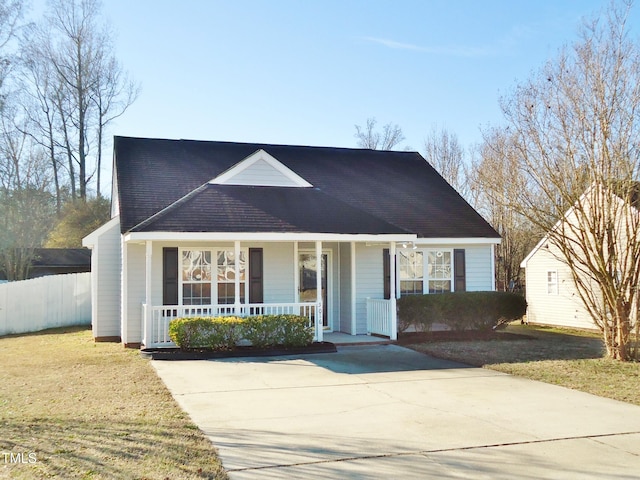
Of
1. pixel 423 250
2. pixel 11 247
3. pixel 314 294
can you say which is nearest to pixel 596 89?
pixel 423 250

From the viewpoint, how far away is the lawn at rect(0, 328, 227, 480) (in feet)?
18.9

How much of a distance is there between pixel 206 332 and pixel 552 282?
16388 millimetres

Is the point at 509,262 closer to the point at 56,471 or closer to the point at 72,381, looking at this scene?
the point at 72,381

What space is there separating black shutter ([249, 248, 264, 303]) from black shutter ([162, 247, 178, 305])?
1.88 m

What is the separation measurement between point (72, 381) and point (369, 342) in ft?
23.7

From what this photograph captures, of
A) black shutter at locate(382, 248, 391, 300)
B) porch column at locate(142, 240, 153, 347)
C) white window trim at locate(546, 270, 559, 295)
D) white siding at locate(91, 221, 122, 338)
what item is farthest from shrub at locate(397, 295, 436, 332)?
white window trim at locate(546, 270, 559, 295)

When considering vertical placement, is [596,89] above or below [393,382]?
above

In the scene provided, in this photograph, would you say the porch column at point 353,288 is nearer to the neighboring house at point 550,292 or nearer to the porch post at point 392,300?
the porch post at point 392,300

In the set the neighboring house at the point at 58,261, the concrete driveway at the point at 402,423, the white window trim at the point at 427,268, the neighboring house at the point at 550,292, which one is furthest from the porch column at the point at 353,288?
the neighboring house at the point at 58,261

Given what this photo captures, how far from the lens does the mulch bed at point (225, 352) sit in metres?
13.3

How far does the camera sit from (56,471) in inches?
223

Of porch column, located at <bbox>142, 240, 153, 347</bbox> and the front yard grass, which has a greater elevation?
porch column, located at <bbox>142, 240, 153, 347</bbox>

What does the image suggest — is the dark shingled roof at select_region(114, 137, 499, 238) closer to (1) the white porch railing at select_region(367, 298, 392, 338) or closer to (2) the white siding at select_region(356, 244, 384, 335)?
(2) the white siding at select_region(356, 244, 384, 335)

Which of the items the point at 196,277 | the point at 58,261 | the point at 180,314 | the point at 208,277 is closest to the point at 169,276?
the point at 196,277
